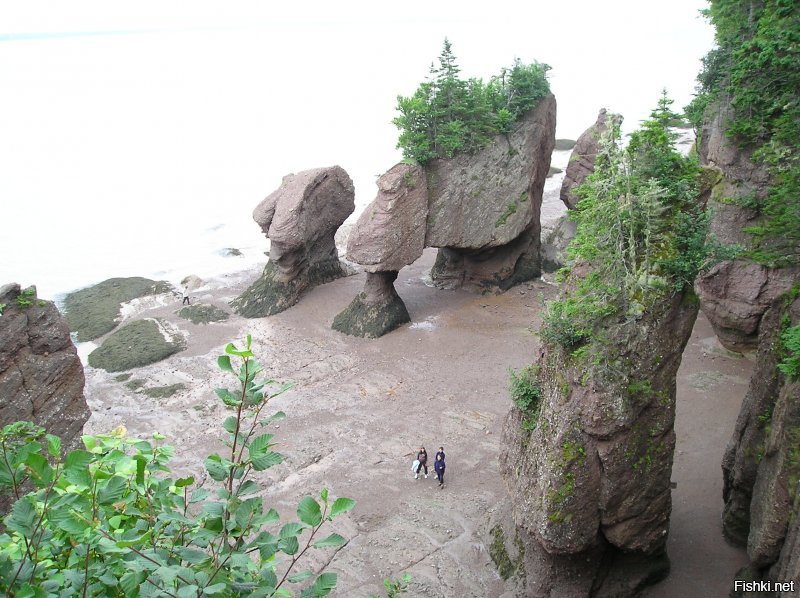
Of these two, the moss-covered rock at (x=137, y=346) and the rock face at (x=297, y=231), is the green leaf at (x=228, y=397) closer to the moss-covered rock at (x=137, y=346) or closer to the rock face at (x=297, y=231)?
the moss-covered rock at (x=137, y=346)

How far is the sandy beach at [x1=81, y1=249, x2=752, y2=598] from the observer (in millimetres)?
14734

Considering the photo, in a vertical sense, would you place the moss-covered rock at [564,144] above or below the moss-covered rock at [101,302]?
above

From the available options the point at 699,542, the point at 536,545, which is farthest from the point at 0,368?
the point at 699,542

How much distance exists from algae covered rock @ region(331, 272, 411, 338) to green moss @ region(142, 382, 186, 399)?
6.67 meters

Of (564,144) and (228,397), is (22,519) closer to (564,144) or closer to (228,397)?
(228,397)

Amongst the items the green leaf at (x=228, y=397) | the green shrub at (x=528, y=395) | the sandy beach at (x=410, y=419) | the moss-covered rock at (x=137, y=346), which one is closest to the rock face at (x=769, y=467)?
the sandy beach at (x=410, y=419)

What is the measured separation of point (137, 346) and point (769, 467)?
75.8 ft

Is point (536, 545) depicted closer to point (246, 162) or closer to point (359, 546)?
point (359, 546)

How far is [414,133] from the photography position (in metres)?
26.5

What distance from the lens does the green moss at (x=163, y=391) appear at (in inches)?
935

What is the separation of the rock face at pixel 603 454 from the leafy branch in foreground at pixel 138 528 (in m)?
7.33

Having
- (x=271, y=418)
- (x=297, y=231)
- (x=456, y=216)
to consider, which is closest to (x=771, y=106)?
(x=456, y=216)

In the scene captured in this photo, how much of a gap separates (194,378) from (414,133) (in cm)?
1277

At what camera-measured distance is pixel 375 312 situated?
27359 millimetres
